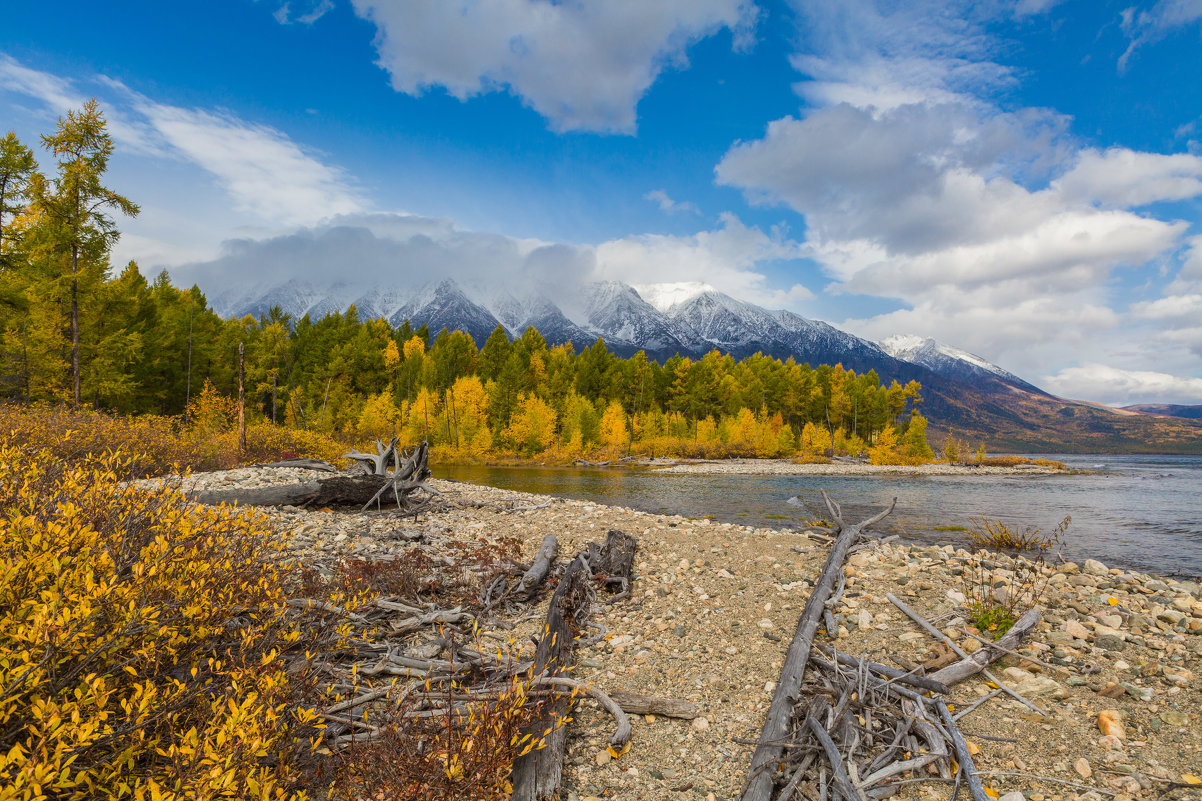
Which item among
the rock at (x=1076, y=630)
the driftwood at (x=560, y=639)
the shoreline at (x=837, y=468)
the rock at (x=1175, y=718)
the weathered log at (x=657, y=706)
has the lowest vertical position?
the shoreline at (x=837, y=468)

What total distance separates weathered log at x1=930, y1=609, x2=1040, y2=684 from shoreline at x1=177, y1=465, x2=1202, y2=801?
0.35ft

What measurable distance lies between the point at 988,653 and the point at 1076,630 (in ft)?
4.77

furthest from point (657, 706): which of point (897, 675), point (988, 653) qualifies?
point (988, 653)

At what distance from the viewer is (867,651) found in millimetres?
5645

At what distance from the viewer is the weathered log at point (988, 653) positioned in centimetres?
498

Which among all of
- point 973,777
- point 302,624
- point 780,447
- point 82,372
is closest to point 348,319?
point 82,372

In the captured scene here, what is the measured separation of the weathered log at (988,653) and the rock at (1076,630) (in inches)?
11.3

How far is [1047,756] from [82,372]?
1469 inches

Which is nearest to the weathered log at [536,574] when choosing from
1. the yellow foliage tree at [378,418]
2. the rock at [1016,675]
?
the rock at [1016,675]

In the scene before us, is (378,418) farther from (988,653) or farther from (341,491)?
(988,653)

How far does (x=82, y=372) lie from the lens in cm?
2558

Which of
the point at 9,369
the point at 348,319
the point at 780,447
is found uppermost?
the point at 348,319

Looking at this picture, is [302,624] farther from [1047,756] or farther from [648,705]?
[1047,756]

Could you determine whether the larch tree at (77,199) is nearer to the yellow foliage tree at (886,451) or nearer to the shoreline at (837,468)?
the shoreline at (837,468)
